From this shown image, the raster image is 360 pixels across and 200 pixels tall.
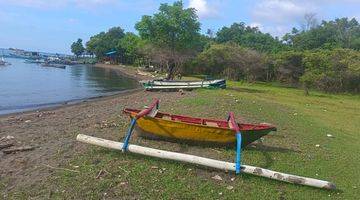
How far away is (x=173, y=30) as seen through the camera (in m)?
46.7

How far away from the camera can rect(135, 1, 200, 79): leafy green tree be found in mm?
45875

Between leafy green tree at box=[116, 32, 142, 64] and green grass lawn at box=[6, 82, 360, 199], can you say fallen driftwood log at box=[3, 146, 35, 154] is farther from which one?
leafy green tree at box=[116, 32, 142, 64]

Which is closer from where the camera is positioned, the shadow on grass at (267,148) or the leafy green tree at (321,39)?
the shadow on grass at (267,148)

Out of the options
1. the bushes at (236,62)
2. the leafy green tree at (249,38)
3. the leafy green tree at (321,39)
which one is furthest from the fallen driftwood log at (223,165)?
the leafy green tree at (249,38)

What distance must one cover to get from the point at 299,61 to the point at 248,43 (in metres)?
41.7

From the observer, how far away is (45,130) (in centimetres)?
1585

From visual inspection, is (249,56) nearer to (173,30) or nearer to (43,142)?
(173,30)

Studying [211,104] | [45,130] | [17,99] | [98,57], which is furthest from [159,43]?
[98,57]

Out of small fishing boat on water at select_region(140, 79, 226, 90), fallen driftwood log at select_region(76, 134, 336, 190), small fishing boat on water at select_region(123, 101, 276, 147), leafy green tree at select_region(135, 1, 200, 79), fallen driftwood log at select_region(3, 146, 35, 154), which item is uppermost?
leafy green tree at select_region(135, 1, 200, 79)

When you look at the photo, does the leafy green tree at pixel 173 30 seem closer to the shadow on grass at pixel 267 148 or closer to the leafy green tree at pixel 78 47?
the shadow on grass at pixel 267 148

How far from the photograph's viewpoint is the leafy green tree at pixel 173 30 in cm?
4588

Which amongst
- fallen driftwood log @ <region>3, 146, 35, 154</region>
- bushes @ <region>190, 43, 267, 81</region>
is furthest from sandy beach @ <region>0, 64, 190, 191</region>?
bushes @ <region>190, 43, 267, 81</region>

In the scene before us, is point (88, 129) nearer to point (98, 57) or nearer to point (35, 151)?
point (35, 151)

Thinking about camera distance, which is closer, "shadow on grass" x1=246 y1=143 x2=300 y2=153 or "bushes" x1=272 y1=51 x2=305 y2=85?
"shadow on grass" x1=246 y1=143 x2=300 y2=153
